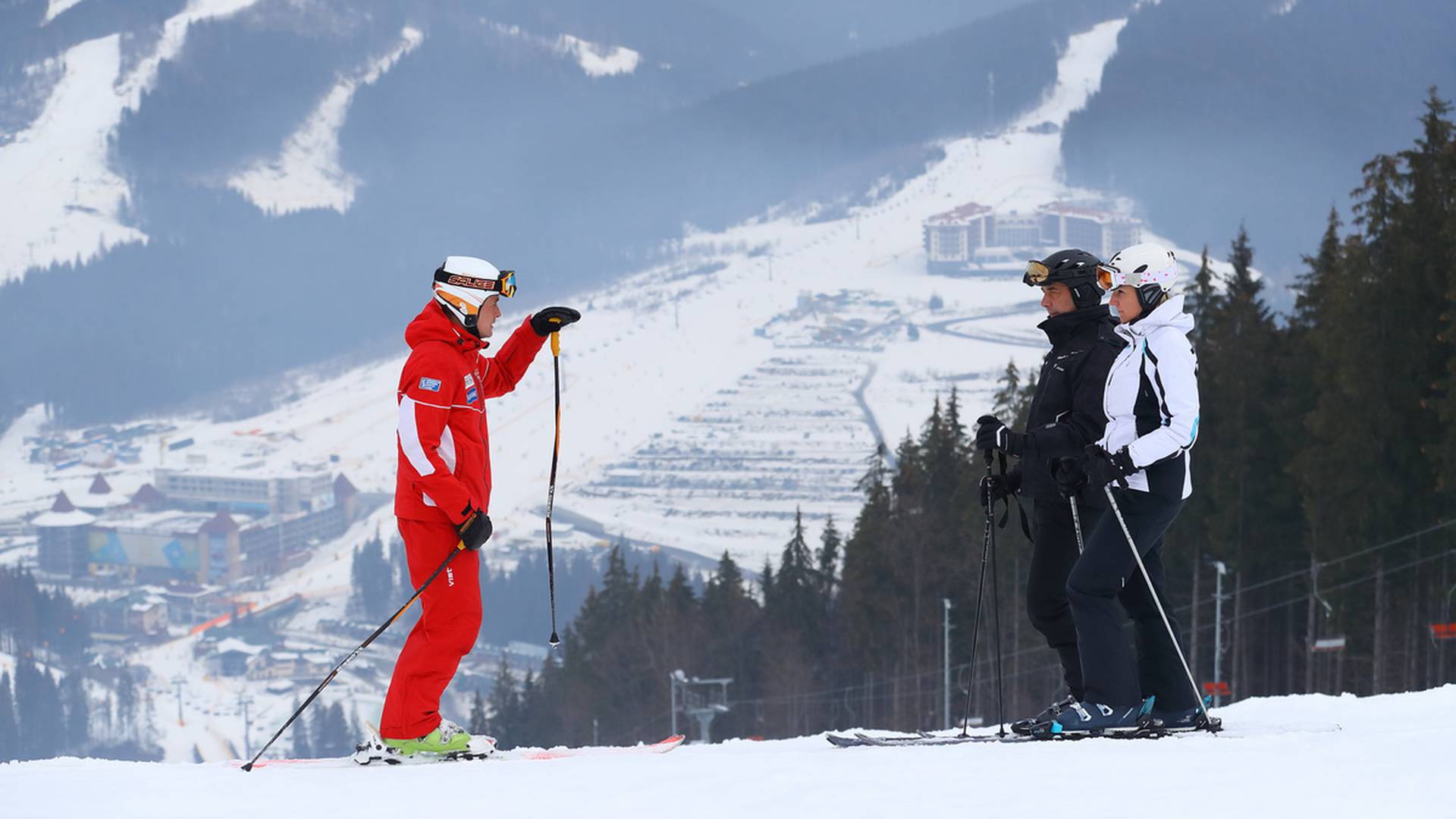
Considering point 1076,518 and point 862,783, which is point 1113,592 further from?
point 862,783

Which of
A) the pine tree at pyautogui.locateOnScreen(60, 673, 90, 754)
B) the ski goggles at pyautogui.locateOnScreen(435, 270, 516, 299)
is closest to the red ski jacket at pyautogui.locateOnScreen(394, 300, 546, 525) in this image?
the ski goggles at pyautogui.locateOnScreen(435, 270, 516, 299)

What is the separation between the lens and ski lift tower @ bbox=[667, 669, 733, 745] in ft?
107

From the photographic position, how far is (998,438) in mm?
5715

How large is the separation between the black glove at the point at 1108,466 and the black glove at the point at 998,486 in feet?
1.95

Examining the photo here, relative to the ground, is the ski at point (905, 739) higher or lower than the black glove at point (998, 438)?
lower

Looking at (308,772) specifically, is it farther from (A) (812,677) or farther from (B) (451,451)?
(A) (812,677)

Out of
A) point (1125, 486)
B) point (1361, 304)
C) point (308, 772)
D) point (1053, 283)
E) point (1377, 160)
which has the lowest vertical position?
point (308, 772)

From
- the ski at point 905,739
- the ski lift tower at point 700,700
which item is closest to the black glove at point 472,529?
the ski at point 905,739

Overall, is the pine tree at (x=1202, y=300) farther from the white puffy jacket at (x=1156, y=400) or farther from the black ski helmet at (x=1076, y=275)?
the white puffy jacket at (x=1156, y=400)

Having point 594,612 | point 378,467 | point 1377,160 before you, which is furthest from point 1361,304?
point 378,467

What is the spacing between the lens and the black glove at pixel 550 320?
5992mm

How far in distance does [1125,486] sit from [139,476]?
199 metres

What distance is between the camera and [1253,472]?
2461 cm

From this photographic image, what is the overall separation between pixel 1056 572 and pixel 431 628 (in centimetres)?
246
